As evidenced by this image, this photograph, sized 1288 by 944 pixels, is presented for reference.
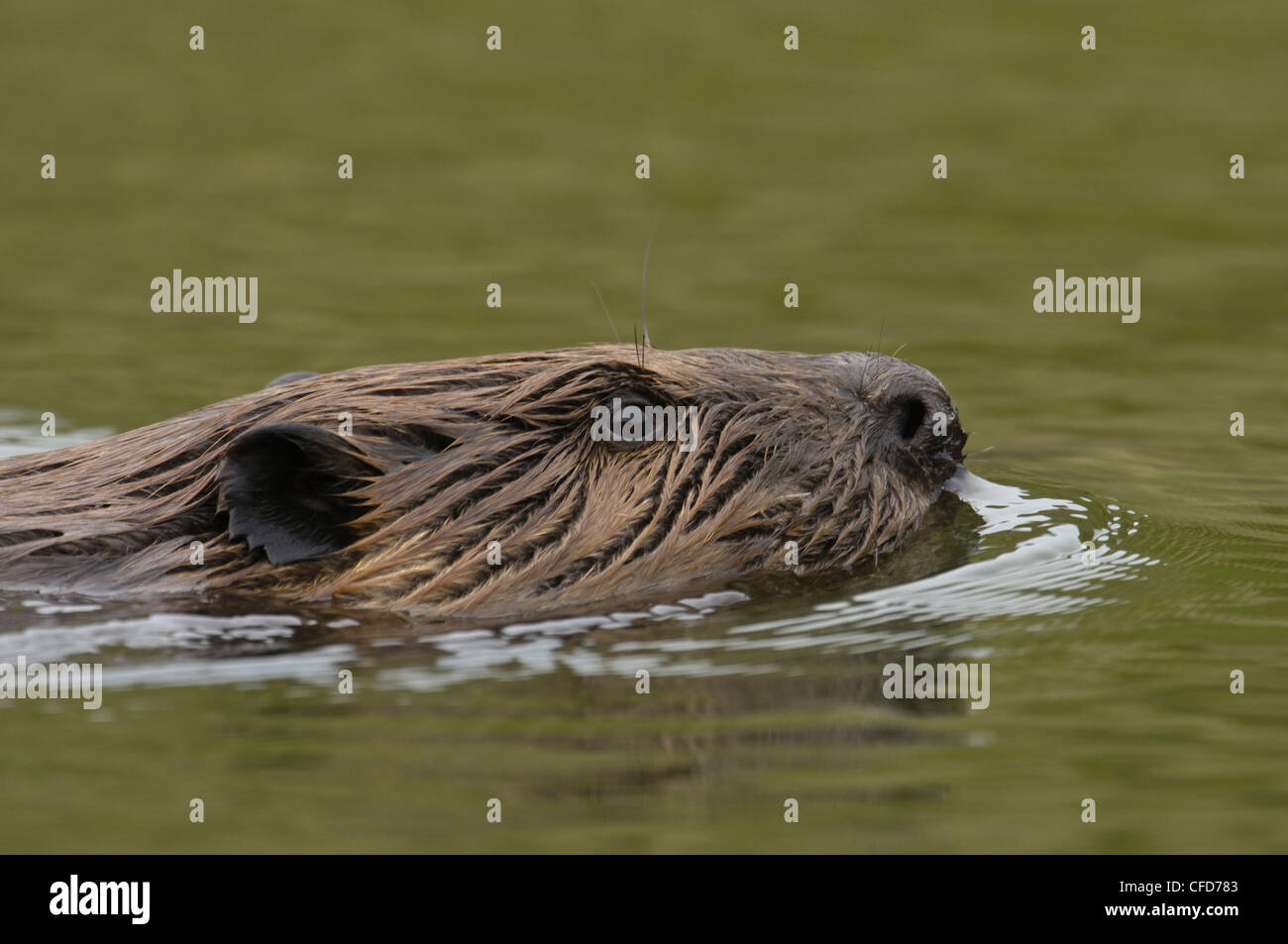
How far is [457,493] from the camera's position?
6371 millimetres

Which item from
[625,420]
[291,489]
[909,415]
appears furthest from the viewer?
[909,415]

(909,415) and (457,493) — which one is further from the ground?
(909,415)

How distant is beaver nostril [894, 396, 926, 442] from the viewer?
7250 millimetres

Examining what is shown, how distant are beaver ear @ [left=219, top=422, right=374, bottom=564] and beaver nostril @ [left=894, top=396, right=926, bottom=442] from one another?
1980mm

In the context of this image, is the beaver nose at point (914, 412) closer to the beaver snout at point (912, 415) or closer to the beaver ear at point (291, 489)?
the beaver snout at point (912, 415)

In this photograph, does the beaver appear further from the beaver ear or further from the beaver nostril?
the beaver nostril

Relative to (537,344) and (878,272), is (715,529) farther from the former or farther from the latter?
(878,272)

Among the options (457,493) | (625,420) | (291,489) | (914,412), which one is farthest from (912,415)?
(291,489)

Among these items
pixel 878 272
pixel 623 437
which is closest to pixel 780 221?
pixel 878 272

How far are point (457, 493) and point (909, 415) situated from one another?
71.2 inches

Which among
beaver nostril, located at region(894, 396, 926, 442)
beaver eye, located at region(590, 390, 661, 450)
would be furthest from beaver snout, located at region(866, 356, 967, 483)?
beaver eye, located at region(590, 390, 661, 450)

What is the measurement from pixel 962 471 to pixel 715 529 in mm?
1473

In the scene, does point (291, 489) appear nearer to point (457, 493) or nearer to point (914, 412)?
point (457, 493)

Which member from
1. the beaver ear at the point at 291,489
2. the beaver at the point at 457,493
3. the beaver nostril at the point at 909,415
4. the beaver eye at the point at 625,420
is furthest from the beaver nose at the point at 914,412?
the beaver ear at the point at 291,489
